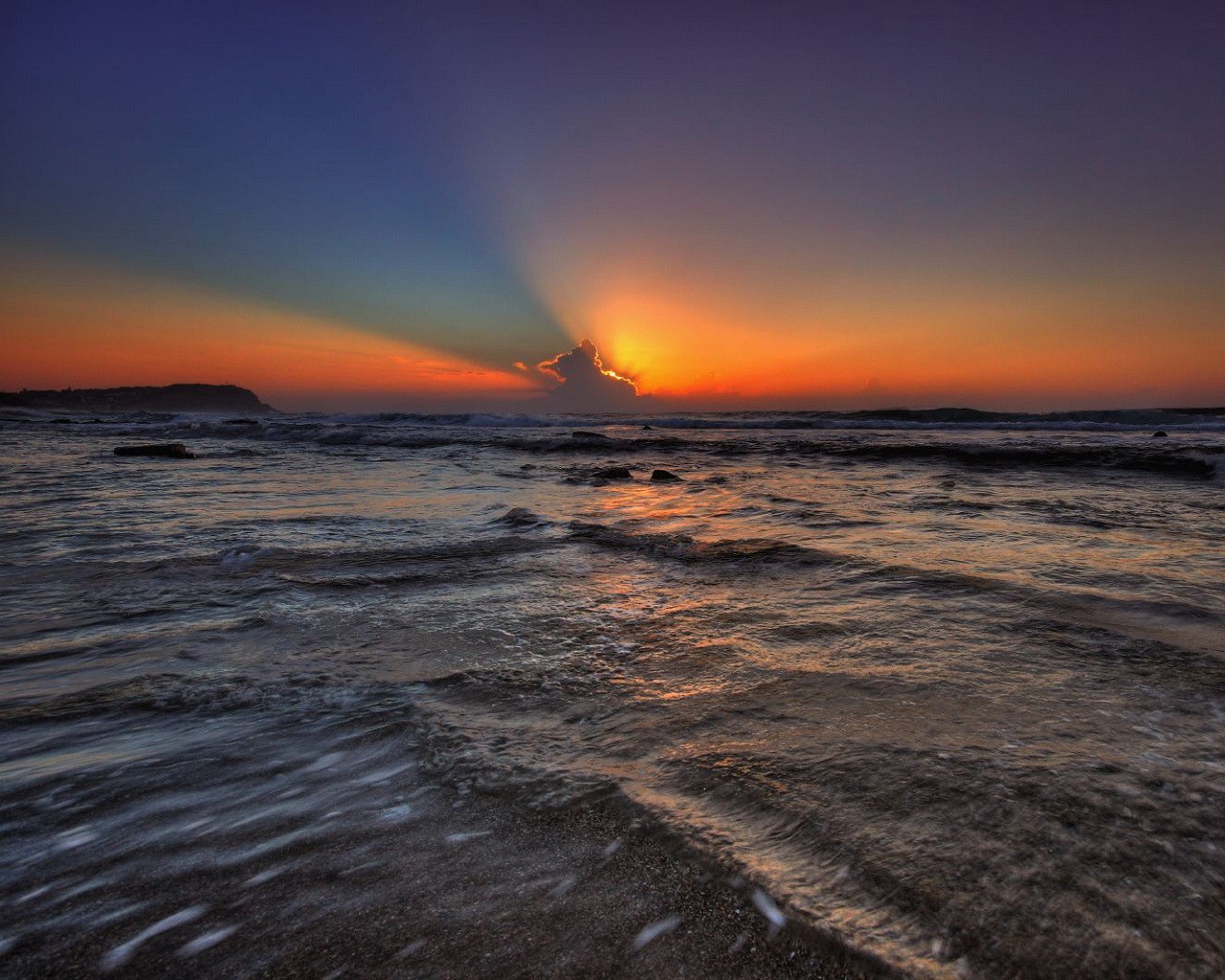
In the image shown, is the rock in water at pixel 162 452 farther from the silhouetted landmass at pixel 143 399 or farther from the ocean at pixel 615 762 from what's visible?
the silhouetted landmass at pixel 143 399

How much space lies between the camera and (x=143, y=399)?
120 meters

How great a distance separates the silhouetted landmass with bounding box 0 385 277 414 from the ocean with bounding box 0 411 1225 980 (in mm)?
115845

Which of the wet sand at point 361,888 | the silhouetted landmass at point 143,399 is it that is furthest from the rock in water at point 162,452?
the silhouetted landmass at point 143,399

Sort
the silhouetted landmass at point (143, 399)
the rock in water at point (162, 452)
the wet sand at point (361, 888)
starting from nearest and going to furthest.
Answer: the wet sand at point (361, 888), the rock in water at point (162, 452), the silhouetted landmass at point (143, 399)

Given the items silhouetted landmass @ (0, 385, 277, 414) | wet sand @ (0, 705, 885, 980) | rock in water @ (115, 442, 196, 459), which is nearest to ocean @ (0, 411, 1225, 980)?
wet sand @ (0, 705, 885, 980)

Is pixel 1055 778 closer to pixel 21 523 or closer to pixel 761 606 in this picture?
pixel 761 606

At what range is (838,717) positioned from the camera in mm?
2152

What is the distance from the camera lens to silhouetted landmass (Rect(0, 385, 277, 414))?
9988 cm

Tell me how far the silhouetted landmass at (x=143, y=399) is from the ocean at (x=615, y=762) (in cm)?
11584

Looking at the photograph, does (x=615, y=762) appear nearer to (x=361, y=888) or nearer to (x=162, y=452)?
(x=361, y=888)

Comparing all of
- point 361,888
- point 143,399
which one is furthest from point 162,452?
point 143,399

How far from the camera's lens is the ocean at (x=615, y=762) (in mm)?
1265

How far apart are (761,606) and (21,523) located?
7.34 m

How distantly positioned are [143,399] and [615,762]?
153353mm
